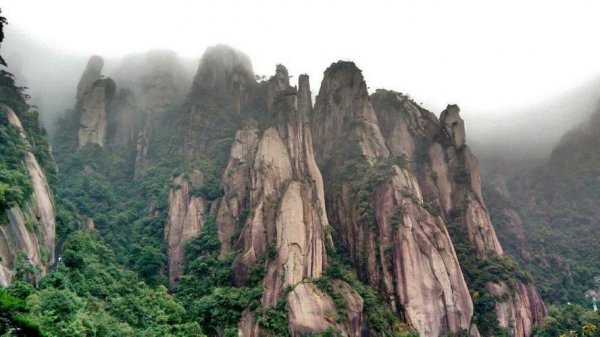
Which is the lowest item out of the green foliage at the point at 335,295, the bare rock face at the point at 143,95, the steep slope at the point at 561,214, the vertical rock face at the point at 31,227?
the green foliage at the point at 335,295

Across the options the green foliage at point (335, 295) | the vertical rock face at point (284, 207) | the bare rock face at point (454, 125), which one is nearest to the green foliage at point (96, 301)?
the vertical rock face at point (284, 207)

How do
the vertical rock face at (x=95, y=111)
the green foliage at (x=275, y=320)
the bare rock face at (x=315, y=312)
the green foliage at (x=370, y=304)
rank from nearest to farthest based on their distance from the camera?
the green foliage at (x=275, y=320), the bare rock face at (x=315, y=312), the green foliage at (x=370, y=304), the vertical rock face at (x=95, y=111)

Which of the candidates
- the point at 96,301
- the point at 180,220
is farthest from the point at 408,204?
the point at 96,301

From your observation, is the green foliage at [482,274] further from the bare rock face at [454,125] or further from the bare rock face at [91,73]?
the bare rock face at [91,73]

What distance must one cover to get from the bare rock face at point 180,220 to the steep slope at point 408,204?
15.5 m

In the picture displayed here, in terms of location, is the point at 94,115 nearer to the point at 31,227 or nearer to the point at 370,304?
the point at 31,227

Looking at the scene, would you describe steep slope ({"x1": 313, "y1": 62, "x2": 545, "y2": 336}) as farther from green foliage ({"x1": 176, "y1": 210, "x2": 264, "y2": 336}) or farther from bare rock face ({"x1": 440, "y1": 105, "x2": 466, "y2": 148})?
green foliage ({"x1": 176, "y1": 210, "x2": 264, "y2": 336})

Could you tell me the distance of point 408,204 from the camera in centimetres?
5091

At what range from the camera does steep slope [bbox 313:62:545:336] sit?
46.1 meters

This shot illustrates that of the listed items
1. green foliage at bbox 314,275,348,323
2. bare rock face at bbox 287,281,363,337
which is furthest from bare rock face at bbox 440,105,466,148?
bare rock face at bbox 287,281,363,337

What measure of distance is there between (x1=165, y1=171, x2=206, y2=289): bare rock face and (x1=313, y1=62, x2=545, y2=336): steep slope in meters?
15.5

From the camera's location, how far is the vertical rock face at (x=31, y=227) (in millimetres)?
32062

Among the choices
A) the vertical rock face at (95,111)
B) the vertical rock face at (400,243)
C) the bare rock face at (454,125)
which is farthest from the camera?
the vertical rock face at (95,111)

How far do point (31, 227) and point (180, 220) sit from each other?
21.7 m
